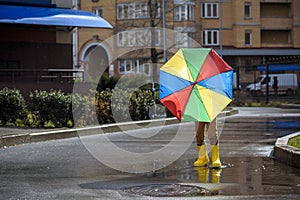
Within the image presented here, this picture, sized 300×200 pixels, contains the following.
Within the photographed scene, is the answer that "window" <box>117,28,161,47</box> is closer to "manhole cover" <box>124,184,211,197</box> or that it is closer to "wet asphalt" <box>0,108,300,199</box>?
"wet asphalt" <box>0,108,300,199</box>

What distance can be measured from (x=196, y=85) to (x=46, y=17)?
56.7ft

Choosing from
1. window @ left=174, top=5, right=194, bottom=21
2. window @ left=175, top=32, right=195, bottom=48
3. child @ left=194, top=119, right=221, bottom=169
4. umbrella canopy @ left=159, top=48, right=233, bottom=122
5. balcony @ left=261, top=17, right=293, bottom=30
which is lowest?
child @ left=194, top=119, right=221, bottom=169

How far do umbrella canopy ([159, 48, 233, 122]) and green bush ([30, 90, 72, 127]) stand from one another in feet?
26.5

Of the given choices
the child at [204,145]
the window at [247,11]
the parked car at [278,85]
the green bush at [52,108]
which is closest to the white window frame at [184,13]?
the window at [247,11]

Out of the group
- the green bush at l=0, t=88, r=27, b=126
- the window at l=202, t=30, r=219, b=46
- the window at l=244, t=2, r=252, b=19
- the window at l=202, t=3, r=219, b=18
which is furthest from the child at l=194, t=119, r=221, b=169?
the window at l=202, t=3, r=219, b=18

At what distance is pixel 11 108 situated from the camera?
1858cm

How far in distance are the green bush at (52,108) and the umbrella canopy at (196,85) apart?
8081 mm

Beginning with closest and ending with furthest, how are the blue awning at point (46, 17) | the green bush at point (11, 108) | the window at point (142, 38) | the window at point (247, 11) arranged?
the green bush at point (11, 108) → the blue awning at point (46, 17) → the window at point (142, 38) → the window at point (247, 11)

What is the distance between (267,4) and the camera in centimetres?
6631

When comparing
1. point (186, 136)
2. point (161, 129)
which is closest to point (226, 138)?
point (186, 136)

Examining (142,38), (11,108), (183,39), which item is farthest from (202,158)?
(183,39)

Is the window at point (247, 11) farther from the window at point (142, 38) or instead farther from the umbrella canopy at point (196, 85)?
the umbrella canopy at point (196, 85)

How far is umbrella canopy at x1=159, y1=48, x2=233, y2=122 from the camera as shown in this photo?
34.1 feet

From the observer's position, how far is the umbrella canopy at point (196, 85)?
410 inches
